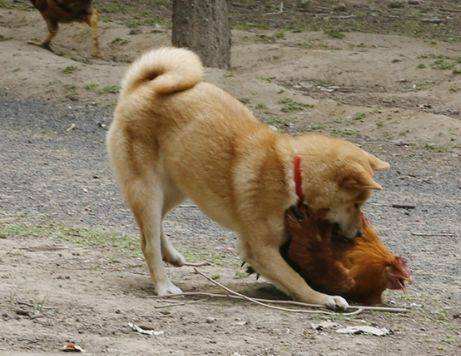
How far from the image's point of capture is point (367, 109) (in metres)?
12.9

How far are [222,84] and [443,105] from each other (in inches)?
110

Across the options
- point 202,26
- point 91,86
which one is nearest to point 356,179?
point 91,86

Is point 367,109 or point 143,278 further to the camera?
point 367,109

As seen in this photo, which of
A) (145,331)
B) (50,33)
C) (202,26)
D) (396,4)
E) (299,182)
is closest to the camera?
(145,331)

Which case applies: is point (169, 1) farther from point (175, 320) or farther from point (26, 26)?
point (175, 320)

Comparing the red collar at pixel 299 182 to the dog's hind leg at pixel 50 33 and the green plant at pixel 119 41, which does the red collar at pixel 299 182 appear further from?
the green plant at pixel 119 41

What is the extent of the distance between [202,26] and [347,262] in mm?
8295

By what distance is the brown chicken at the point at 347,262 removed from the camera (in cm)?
613

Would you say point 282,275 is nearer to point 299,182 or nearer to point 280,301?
point 280,301

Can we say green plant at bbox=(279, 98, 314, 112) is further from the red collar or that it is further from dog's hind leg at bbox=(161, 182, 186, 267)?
the red collar

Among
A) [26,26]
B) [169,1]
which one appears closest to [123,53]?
[26,26]

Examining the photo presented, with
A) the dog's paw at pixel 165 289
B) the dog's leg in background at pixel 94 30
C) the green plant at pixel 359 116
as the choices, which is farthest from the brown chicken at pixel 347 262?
the dog's leg in background at pixel 94 30

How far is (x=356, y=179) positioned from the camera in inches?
232

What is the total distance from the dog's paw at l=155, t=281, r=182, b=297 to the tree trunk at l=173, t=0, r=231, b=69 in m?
8.04
